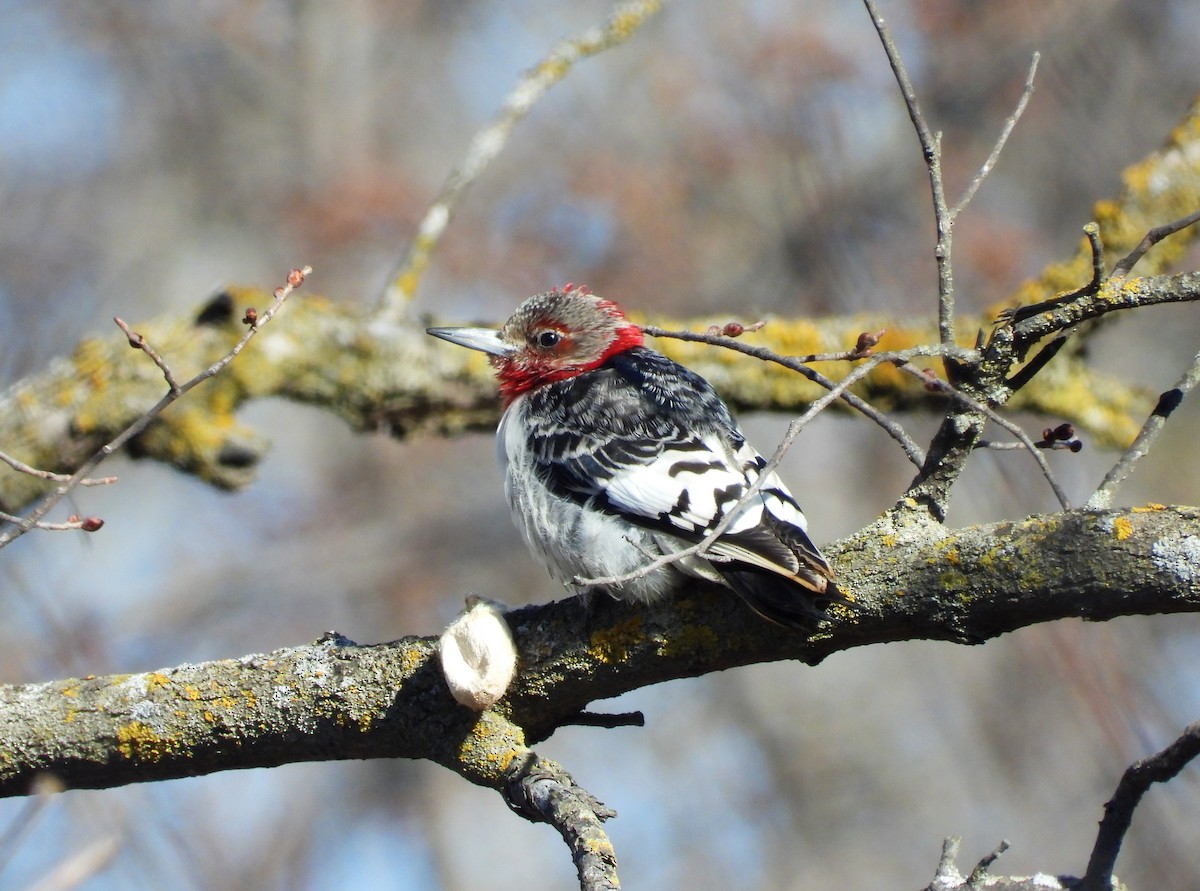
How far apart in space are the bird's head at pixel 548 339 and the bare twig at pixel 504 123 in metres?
0.67

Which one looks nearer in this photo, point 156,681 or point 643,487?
point 156,681

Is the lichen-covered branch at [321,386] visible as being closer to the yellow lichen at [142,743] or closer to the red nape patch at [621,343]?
the red nape patch at [621,343]

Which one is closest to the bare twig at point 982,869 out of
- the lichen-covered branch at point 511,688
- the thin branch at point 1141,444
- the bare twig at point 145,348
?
the lichen-covered branch at point 511,688

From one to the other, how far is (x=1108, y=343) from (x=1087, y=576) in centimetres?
754

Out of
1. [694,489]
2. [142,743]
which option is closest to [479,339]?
[694,489]

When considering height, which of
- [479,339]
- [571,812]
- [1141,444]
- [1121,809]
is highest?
[479,339]

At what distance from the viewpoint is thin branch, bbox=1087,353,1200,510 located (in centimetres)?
247

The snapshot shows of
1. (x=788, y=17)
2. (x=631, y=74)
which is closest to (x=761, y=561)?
(x=788, y=17)

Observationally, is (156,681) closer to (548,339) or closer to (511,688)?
(511,688)

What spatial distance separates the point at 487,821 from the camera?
36.3 feet

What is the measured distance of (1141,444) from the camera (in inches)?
99.0

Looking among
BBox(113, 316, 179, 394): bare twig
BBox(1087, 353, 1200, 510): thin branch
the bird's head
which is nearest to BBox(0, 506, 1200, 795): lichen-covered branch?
BBox(1087, 353, 1200, 510): thin branch

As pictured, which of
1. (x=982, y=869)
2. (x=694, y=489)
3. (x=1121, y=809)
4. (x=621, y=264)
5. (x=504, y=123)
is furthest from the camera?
(x=621, y=264)

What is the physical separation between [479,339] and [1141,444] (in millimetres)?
2280
